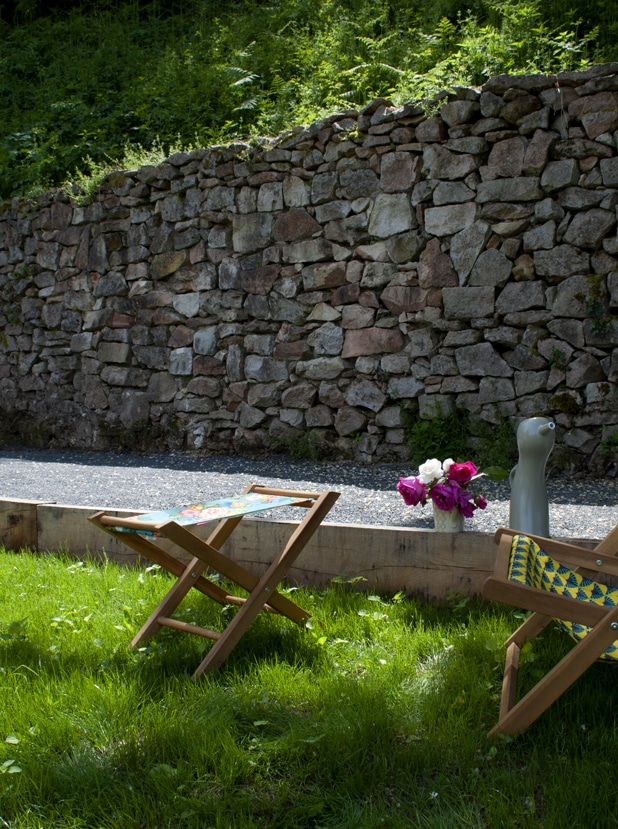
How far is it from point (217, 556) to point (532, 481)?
1.35 meters

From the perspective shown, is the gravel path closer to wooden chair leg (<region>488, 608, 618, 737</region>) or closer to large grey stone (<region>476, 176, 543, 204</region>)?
wooden chair leg (<region>488, 608, 618, 737</region>)

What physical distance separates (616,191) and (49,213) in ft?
19.4

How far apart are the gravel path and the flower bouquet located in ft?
1.59

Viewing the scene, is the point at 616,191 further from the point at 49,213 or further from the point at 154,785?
the point at 49,213

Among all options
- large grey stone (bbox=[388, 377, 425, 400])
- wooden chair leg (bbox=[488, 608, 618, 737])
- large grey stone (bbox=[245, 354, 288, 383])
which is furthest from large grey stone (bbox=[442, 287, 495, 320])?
wooden chair leg (bbox=[488, 608, 618, 737])

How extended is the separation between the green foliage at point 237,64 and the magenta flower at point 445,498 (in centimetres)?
409

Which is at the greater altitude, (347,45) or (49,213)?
(347,45)

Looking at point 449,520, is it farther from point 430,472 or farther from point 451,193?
point 451,193

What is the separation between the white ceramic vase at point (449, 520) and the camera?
3141mm

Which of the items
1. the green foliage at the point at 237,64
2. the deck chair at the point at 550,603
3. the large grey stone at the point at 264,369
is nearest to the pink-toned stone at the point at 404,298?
the large grey stone at the point at 264,369

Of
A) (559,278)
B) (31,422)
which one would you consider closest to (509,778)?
(559,278)

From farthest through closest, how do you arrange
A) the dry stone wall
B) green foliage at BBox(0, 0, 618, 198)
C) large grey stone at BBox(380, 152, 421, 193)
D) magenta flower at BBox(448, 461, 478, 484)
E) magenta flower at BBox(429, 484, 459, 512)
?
green foliage at BBox(0, 0, 618, 198) → large grey stone at BBox(380, 152, 421, 193) → the dry stone wall → magenta flower at BBox(448, 461, 478, 484) → magenta flower at BBox(429, 484, 459, 512)

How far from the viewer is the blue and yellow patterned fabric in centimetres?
213

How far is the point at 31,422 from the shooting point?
8461 millimetres
